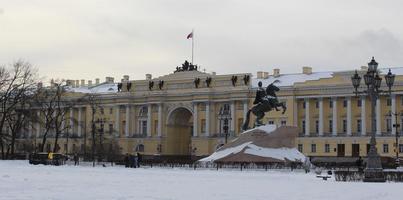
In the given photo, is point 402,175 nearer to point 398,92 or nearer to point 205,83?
point 398,92

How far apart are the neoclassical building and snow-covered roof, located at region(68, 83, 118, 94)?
187 mm

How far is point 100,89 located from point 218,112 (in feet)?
94.9

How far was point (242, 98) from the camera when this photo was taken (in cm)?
12031

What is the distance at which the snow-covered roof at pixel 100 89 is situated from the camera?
459 ft

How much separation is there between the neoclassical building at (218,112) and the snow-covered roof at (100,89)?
0.19 metres

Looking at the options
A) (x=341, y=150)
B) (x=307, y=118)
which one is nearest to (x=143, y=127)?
(x=307, y=118)

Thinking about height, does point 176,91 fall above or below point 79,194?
above

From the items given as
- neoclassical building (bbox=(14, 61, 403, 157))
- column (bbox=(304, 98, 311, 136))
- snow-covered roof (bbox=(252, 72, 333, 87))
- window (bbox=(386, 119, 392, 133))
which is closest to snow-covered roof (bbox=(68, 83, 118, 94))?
neoclassical building (bbox=(14, 61, 403, 157))

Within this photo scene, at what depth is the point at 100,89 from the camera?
468 ft

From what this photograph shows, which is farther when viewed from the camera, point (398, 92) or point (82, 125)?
point (82, 125)

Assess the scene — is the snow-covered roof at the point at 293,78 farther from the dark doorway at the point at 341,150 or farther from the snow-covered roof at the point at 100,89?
the snow-covered roof at the point at 100,89

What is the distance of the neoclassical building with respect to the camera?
11031 cm

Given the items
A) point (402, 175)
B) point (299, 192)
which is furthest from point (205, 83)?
point (299, 192)

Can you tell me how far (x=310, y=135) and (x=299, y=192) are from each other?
8899 centimetres
